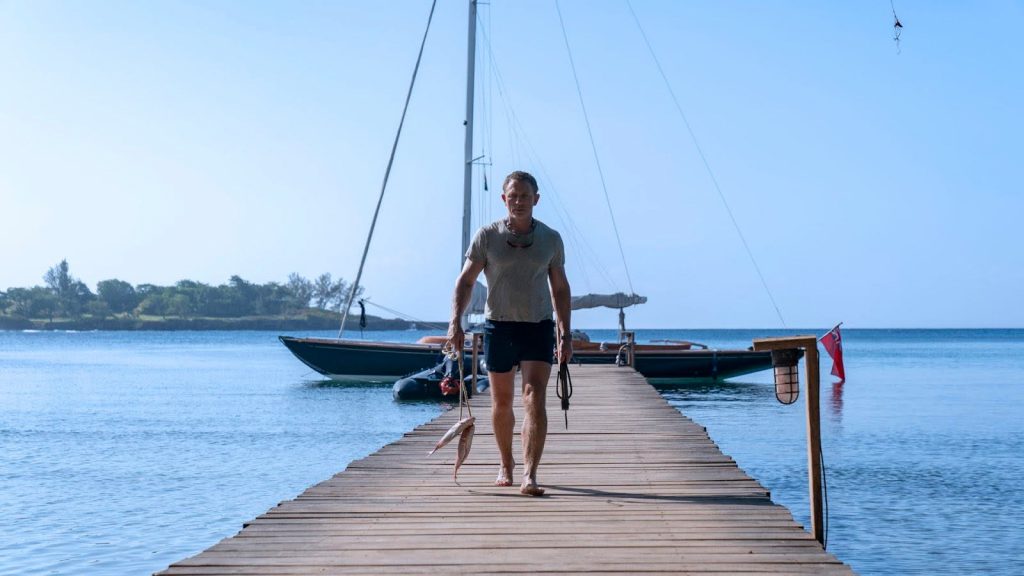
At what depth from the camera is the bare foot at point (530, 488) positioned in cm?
689

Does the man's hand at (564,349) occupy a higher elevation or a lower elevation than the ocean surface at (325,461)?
higher

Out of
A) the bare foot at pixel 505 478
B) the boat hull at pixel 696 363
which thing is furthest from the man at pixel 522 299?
the boat hull at pixel 696 363

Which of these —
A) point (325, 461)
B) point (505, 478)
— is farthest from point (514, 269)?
point (325, 461)

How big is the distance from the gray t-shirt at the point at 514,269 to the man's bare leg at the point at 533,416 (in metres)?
0.32

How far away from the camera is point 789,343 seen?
6.74m

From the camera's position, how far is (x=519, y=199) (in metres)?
6.67

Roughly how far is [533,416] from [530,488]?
0.44 meters

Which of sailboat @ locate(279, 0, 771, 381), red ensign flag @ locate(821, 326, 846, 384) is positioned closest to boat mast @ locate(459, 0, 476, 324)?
sailboat @ locate(279, 0, 771, 381)

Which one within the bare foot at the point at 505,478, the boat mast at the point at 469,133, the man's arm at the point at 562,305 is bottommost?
the bare foot at the point at 505,478

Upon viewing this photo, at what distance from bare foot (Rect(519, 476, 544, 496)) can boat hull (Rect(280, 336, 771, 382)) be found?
26.2 meters

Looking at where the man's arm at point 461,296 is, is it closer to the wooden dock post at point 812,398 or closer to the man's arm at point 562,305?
the man's arm at point 562,305

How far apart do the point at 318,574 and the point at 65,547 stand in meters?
7.15

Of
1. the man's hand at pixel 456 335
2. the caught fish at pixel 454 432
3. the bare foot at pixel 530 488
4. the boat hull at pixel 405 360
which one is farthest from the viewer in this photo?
the boat hull at pixel 405 360

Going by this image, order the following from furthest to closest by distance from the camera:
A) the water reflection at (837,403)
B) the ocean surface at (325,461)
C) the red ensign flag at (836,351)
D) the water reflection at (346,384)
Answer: the red ensign flag at (836,351), the water reflection at (346,384), the water reflection at (837,403), the ocean surface at (325,461)
